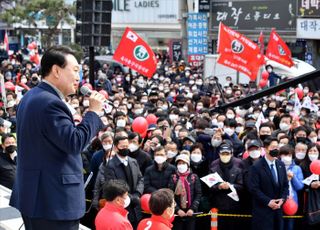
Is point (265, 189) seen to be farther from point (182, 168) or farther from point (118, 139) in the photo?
point (118, 139)

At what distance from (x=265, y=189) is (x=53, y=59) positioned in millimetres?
4675

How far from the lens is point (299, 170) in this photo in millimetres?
7688

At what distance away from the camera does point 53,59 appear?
3094 mm

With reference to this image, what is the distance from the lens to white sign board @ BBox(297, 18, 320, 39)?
29480 mm

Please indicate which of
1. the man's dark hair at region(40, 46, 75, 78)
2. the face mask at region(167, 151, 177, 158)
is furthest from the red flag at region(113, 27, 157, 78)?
the man's dark hair at region(40, 46, 75, 78)

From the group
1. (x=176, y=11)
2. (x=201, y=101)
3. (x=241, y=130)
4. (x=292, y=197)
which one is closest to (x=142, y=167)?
(x=292, y=197)

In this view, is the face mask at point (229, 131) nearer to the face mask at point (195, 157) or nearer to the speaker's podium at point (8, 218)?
the face mask at point (195, 157)

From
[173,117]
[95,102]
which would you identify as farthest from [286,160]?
[95,102]

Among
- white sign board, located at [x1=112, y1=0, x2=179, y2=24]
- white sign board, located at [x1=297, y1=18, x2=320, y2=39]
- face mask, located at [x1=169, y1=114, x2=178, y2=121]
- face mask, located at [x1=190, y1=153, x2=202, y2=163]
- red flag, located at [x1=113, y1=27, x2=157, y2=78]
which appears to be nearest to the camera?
face mask, located at [x1=190, y1=153, x2=202, y2=163]

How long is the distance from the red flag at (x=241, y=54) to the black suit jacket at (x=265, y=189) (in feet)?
32.4

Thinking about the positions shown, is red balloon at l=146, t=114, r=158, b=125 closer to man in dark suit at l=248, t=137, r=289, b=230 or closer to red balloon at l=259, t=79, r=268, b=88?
man in dark suit at l=248, t=137, r=289, b=230

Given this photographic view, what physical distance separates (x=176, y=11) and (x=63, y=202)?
40.9 meters

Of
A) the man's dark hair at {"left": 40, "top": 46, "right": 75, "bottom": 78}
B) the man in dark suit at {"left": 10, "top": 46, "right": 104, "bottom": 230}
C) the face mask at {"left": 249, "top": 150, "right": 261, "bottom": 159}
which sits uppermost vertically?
the man's dark hair at {"left": 40, "top": 46, "right": 75, "bottom": 78}

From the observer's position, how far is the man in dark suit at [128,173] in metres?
7.00
